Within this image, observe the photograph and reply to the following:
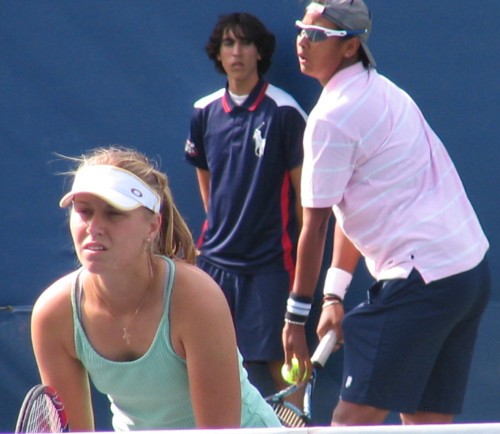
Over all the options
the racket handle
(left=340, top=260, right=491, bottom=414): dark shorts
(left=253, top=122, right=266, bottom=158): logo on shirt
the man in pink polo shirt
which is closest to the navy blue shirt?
(left=253, top=122, right=266, bottom=158): logo on shirt

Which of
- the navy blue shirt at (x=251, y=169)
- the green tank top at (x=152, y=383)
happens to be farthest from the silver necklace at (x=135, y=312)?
the navy blue shirt at (x=251, y=169)

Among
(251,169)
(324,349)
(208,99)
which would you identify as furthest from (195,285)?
(208,99)

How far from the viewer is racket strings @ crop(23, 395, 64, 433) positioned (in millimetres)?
2172

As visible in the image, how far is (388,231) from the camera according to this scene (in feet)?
10.7

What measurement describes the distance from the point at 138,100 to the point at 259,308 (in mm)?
916

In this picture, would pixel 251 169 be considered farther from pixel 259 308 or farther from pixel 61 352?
pixel 61 352

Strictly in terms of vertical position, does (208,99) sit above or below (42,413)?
above

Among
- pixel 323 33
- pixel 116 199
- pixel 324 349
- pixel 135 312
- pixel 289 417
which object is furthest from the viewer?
pixel 324 349

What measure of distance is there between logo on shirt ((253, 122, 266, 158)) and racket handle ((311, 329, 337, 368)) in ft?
2.91

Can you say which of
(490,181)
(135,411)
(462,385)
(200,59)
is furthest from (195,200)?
(135,411)

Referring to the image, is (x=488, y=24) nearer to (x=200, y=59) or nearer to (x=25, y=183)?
(x=200, y=59)

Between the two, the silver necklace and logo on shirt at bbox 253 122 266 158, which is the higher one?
logo on shirt at bbox 253 122 266 158

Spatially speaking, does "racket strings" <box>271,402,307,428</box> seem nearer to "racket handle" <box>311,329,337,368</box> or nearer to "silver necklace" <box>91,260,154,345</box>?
"racket handle" <box>311,329,337,368</box>

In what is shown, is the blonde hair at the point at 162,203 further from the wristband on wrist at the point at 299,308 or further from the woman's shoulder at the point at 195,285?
the wristband on wrist at the point at 299,308
